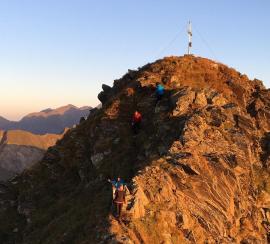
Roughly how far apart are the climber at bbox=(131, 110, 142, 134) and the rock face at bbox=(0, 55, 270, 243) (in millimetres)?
597

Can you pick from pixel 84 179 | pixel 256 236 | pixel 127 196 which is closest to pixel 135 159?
pixel 84 179

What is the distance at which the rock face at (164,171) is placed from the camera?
30312mm

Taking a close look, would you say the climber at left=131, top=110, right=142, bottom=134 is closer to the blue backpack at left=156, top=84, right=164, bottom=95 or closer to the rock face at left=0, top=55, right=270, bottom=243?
the rock face at left=0, top=55, right=270, bottom=243

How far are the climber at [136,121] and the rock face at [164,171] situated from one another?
0.60 meters

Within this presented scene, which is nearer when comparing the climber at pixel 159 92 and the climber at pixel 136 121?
the climber at pixel 136 121

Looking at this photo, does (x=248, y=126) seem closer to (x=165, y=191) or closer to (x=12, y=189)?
(x=165, y=191)

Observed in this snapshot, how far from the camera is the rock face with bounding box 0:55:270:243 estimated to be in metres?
30.3

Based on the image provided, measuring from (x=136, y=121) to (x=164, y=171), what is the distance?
362 inches

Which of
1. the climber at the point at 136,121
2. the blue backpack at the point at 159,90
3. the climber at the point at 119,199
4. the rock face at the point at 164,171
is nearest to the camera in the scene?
the climber at the point at 119,199

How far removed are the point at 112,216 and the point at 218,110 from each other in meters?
16.2

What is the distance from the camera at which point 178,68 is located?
50094 mm

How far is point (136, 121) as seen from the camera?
135 feet

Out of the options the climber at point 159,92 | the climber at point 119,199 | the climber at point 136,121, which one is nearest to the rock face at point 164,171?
the climber at point 159,92

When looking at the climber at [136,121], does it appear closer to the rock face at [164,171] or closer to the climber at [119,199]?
the rock face at [164,171]
